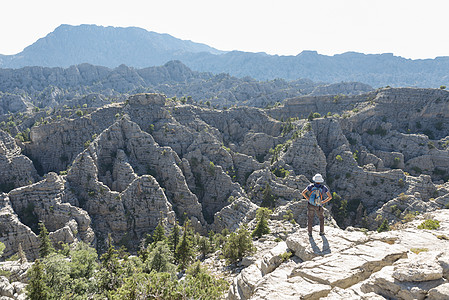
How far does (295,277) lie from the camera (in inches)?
762

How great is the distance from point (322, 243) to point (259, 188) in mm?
49921

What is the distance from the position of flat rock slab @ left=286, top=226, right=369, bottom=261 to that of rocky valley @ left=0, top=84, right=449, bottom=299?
14 centimetres

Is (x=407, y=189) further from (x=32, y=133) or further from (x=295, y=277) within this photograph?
(x=32, y=133)

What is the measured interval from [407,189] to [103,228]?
8131cm

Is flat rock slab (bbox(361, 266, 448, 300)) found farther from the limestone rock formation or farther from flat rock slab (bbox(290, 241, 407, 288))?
the limestone rock formation

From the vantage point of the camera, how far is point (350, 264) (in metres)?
18.7

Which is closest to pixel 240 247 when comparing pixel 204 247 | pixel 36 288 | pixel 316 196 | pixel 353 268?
pixel 204 247

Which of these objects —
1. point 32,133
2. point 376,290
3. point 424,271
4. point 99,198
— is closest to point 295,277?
point 376,290

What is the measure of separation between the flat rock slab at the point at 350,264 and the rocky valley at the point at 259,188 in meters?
0.07

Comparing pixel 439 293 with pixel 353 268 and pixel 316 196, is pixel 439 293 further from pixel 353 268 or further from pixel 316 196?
pixel 316 196

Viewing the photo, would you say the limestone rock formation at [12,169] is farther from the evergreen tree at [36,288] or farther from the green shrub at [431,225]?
the green shrub at [431,225]

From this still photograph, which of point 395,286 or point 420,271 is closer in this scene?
point 420,271

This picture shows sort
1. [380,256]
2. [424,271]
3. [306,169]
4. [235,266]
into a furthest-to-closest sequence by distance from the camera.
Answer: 1. [306,169]
2. [235,266]
3. [380,256]
4. [424,271]

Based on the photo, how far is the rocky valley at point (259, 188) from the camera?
19438mm
